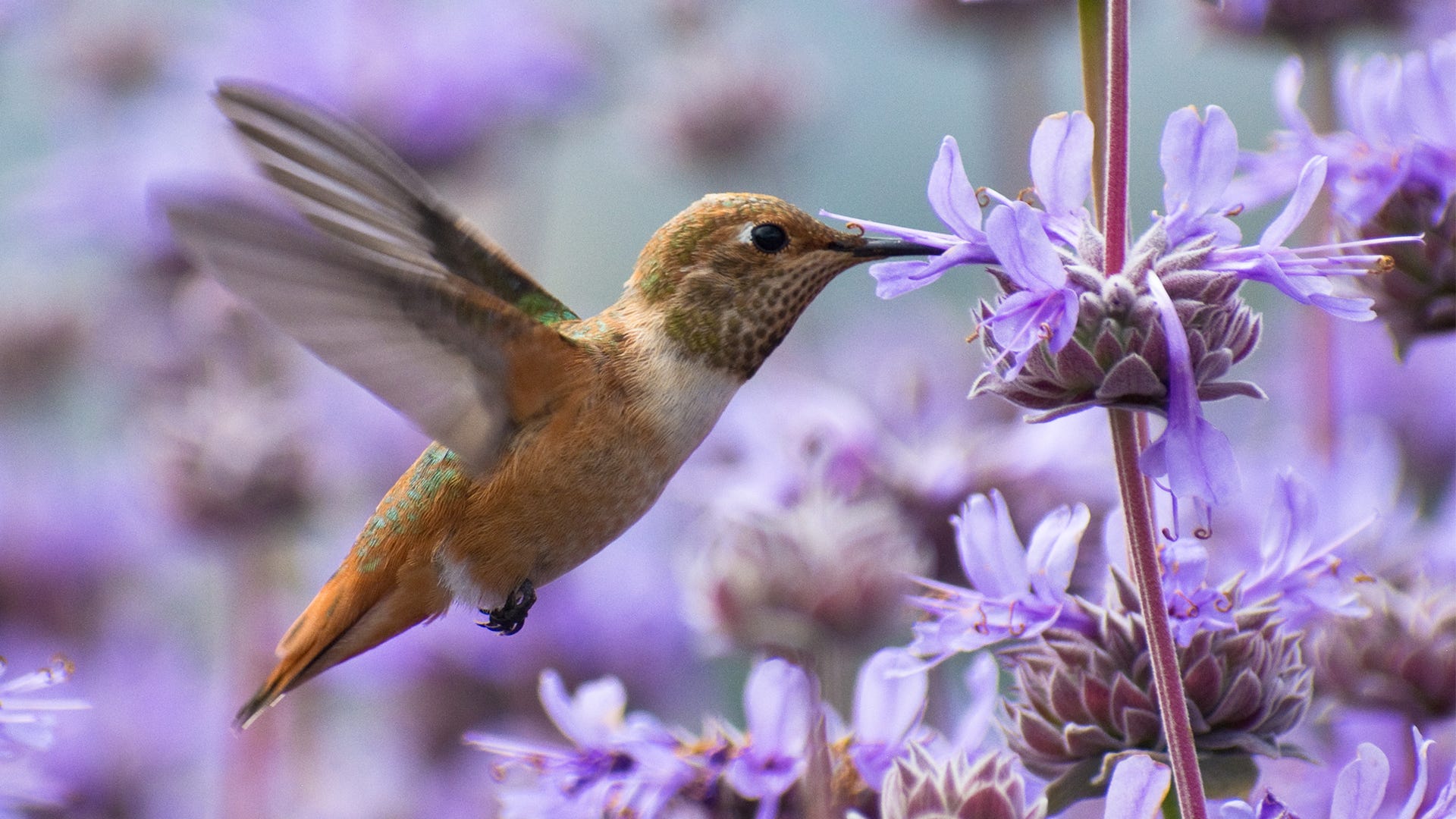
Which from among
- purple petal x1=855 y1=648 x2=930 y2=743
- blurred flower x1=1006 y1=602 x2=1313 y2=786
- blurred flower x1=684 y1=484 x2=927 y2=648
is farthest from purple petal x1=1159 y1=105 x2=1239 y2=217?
blurred flower x1=684 y1=484 x2=927 y2=648

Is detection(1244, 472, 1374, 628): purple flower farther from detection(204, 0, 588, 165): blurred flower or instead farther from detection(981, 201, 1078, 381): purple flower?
detection(204, 0, 588, 165): blurred flower

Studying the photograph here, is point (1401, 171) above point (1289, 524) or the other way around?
above

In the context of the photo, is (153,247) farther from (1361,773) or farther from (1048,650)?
(1361,773)

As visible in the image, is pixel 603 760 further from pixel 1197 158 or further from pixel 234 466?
pixel 234 466

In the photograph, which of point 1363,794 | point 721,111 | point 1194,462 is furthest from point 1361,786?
point 721,111

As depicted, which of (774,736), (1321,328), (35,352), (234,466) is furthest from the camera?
(35,352)

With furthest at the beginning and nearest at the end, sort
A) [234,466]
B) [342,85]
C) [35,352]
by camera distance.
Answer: [35,352], [342,85], [234,466]

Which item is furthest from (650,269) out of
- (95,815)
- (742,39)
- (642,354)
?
(742,39)
